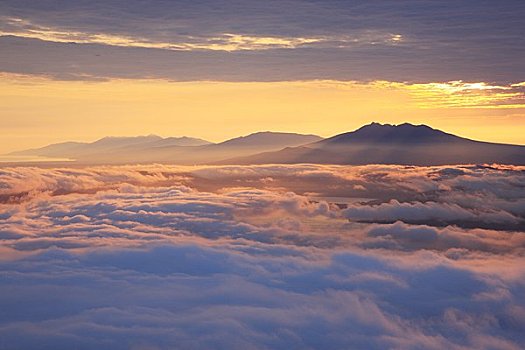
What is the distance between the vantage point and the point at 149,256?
163 metres

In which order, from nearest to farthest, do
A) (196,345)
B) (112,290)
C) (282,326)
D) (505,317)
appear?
(196,345), (282,326), (112,290), (505,317)

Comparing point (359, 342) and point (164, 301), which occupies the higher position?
point (164, 301)

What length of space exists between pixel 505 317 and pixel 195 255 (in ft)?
296

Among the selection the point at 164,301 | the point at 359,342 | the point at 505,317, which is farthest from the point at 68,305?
the point at 505,317

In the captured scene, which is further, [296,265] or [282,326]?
[296,265]

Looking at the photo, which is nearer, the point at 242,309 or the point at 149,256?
the point at 242,309

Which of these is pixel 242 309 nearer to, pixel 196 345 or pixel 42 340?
pixel 196 345

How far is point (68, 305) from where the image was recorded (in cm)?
12594

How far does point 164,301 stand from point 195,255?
41.6 metres

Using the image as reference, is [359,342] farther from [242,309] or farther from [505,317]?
[505,317]

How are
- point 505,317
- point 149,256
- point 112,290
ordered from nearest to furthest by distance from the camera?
1. point 112,290
2. point 505,317
3. point 149,256

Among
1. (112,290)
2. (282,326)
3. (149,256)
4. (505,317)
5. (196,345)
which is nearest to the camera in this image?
(196,345)

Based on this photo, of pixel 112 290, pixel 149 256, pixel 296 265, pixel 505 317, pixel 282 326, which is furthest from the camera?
pixel 296 265

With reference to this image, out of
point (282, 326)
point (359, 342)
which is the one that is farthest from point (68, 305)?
point (359, 342)
